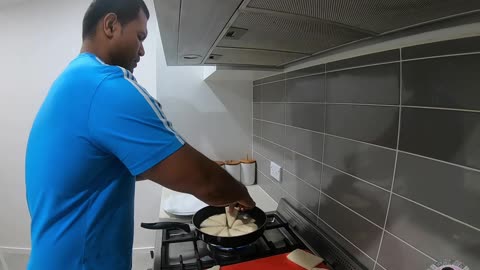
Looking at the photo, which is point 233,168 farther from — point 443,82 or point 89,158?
point 443,82

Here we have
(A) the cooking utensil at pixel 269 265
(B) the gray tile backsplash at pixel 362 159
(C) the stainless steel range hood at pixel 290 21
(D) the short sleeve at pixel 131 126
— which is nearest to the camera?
(C) the stainless steel range hood at pixel 290 21

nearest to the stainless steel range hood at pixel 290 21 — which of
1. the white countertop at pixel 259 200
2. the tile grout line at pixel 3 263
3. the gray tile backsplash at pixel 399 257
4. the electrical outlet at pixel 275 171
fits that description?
the gray tile backsplash at pixel 399 257

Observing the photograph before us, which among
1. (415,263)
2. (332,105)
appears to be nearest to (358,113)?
(332,105)

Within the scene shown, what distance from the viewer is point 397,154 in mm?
618

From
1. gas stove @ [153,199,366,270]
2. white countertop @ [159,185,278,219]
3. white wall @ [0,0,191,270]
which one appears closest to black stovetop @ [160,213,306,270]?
gas stove @ [153,199,366,270]

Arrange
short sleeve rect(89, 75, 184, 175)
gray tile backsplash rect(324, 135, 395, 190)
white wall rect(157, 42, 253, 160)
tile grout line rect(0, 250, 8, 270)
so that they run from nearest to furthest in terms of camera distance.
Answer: short sleeve rect(89, 75, 184, 175)
gray tile backsplash rect(324, 135, 395, 190)
white wall rect(157, 42, 253, 160)
tile grout line rect(0, 250, 8, 270)

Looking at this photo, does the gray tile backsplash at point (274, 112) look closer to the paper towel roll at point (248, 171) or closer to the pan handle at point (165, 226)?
the paper towel roll at point (248, 171)

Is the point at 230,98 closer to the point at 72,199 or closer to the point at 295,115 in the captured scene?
the point at 295,115

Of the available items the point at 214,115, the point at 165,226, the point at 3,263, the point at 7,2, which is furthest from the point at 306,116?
the point at 3,263

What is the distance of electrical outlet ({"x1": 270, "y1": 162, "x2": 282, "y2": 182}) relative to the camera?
1304 millimetres

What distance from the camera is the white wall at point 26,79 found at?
5.73 feet

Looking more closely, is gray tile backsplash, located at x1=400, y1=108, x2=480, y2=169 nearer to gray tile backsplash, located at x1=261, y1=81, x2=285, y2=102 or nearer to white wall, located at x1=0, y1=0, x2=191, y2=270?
gray tile backsplash, located at x1=261, y1=81, x2=285, y2=102

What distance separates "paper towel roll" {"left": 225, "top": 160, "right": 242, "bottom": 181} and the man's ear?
108 cm

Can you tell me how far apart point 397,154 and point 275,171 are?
0.77 metres
